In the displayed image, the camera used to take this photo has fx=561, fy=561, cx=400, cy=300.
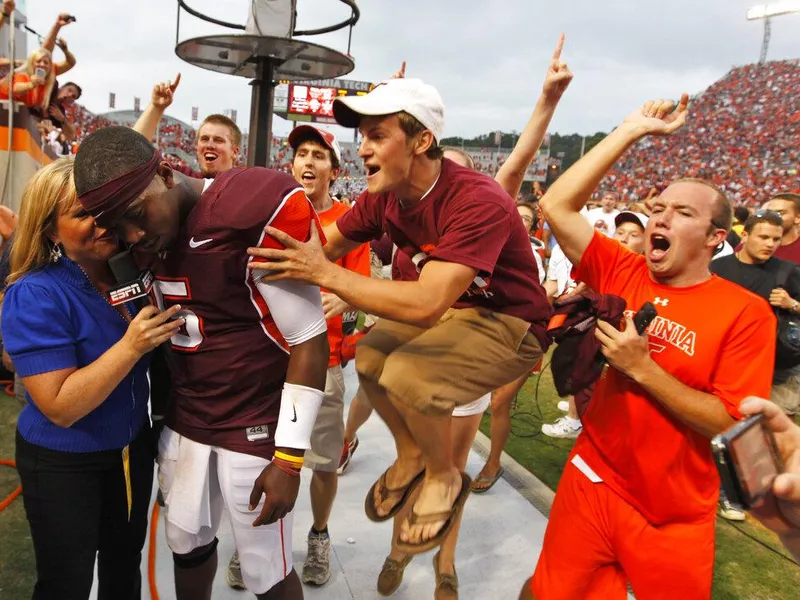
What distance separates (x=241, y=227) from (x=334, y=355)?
1.72 meters

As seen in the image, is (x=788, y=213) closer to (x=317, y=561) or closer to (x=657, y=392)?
(x=657, y=392)

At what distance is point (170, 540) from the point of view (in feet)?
7.06

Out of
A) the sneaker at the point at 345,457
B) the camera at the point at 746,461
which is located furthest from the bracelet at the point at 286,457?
the sneaker at the point at 345,457

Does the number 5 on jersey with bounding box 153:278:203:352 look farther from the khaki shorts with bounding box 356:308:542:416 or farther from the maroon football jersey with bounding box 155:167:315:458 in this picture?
the khaki shorts with bounding box 356:308:542:416

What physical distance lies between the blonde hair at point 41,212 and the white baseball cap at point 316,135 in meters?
1.71

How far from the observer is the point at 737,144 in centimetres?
3259

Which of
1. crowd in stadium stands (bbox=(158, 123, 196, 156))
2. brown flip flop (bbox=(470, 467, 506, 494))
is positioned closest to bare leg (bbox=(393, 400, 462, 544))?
brown flip flop (bbox=(470, 467, 506, 494))

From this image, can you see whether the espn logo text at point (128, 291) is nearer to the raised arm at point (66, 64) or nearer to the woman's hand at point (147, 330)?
the woman's hand at point (147, 330)

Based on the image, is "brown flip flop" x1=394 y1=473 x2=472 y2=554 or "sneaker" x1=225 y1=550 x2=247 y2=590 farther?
"sneaker" x1=225 y1=550 x2=247 y2=590

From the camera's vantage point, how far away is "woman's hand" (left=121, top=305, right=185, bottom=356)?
1729 millimetres

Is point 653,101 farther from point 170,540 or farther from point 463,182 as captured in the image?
point 170,540

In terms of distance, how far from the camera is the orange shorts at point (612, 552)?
2092 mm

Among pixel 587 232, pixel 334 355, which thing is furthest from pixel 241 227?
pixel 334 355

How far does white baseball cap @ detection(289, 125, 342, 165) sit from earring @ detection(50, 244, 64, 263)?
5.88 ft
